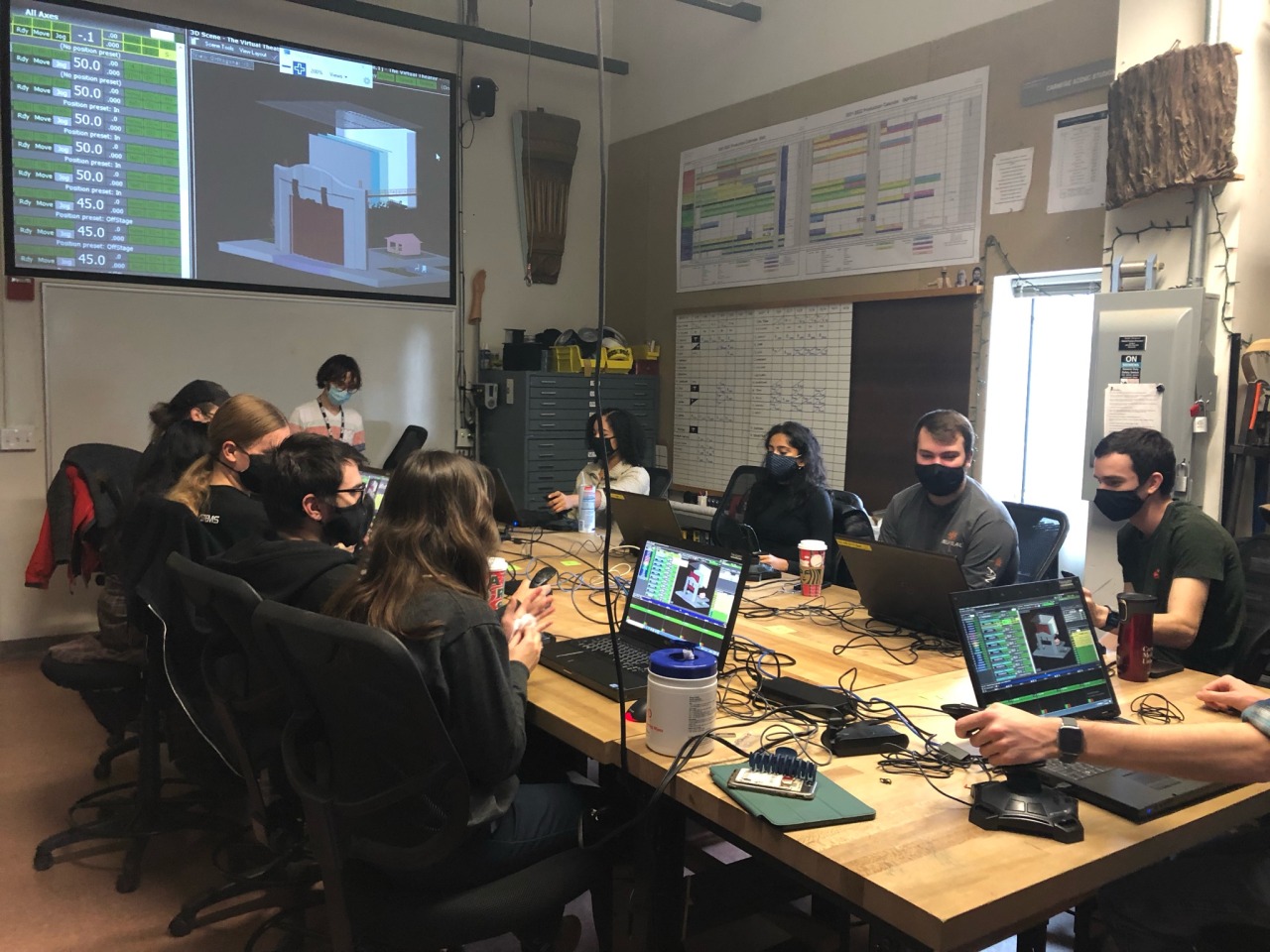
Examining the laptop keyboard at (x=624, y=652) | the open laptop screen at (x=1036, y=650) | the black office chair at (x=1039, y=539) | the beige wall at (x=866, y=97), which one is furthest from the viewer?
the beige wall at (x=866, y=97)

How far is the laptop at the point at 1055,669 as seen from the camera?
144 cm

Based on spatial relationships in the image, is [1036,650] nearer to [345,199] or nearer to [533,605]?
[533,605]

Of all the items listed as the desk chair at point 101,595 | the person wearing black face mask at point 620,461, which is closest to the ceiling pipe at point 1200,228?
the person wearing black face mask at point 620,461

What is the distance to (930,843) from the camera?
4.20 feet

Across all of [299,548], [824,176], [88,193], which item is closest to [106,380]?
[88,193]

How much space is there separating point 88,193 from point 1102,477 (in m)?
4.49

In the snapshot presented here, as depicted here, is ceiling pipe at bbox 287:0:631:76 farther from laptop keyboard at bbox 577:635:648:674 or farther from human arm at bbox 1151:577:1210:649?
human arm at bbox 1151:577:1210:649

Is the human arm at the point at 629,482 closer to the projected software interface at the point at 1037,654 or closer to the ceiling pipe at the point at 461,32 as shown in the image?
the ceiling pipe at the point at 461,32

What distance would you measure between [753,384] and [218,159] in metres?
3.01

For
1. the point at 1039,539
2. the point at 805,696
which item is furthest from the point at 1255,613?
the point at 805,696

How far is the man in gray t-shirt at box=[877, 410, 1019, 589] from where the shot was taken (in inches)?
108

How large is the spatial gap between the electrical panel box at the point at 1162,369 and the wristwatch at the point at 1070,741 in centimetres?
202

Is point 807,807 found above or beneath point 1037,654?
beneath

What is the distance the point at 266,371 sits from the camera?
4.85 metres
